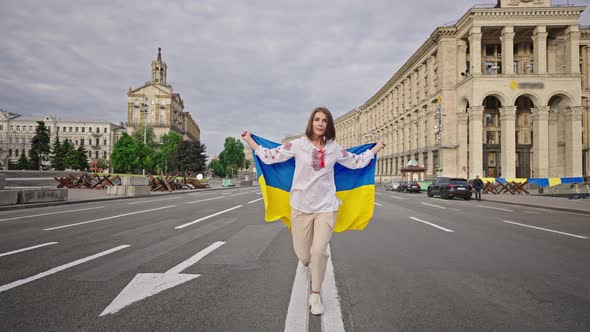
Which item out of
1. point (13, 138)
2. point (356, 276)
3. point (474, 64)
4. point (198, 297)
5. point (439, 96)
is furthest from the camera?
point (13, 138)

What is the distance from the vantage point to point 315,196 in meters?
3.21

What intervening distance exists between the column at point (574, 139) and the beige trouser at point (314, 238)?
54.2 m

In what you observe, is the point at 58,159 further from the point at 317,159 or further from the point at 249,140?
the point at 317,159

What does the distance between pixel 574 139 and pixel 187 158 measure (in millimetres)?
72442

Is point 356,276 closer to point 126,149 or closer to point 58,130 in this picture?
point 126,149

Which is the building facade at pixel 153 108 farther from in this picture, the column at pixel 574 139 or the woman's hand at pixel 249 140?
the woman's hand at pixel 249 140

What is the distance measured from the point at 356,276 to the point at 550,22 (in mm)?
56528

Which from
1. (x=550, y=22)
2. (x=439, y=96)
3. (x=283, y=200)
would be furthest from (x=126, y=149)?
(x=550, y=22)

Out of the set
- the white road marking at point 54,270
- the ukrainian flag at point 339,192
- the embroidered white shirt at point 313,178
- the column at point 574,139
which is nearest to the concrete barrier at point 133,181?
the white road marking at point 54,270

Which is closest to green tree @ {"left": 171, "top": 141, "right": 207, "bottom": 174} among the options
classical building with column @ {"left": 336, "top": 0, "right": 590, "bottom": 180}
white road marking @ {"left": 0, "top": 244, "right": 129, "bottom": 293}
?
classical building with column @ {"left": 336, "top": 0, "right": 590, "bottom": 180}

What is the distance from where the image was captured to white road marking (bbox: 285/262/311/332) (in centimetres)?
261

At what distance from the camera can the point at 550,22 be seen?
43.9 metres

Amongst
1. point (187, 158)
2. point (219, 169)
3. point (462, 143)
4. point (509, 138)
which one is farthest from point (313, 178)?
point (219, 169)

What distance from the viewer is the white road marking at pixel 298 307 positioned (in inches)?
103
